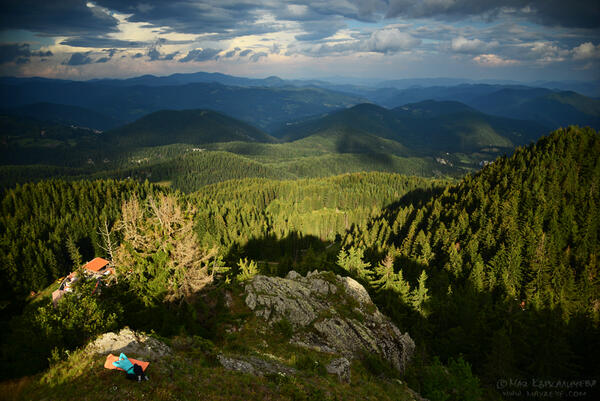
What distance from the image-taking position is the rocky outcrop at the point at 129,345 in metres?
19.1

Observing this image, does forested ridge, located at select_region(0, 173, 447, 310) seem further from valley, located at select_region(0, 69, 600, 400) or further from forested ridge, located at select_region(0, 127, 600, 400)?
valley, located at select_region(0, 69, 600, 400)

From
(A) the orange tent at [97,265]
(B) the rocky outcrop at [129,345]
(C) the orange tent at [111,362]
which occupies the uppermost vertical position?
(C) the orange tent at [111,362]

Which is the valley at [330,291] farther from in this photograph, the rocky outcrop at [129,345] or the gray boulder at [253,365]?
the rocky outcrop at [129,345]

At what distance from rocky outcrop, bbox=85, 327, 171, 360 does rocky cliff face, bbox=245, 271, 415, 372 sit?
16328 mm

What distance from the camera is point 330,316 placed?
135 ft

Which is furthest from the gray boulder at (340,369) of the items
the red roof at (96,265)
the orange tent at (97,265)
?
the red roof at (96,265)

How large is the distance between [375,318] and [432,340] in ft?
54.7

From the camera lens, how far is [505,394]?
44.9 m

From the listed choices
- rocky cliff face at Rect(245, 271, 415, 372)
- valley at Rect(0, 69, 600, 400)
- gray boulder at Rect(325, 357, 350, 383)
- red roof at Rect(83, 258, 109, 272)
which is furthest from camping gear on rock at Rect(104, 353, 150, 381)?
red roof at Rect(83, 258, 109, 272)

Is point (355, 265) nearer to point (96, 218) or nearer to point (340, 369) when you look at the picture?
point (340, 369)

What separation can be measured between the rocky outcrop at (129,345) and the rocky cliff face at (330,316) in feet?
53.6

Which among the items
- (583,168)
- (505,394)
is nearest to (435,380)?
(505,394)

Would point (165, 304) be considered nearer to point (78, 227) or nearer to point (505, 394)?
point (505, 394)

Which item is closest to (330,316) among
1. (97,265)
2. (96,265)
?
(97,265)
